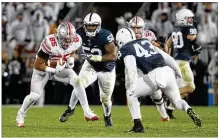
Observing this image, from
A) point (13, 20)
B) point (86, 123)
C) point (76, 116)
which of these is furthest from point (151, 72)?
point (13, 20)

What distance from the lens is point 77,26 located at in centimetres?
2042

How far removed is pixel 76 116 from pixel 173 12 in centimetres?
681

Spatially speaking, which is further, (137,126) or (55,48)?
(55,48)

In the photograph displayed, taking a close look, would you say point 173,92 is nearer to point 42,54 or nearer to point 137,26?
point 137,26

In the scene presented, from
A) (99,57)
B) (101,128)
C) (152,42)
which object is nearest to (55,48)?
(99,57)

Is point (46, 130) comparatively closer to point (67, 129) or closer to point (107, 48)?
point (67, 129)

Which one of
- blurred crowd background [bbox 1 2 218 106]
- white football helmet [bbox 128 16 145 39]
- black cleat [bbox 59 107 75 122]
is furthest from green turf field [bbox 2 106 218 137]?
blurred crowd background [bbox 1 2 218 106]

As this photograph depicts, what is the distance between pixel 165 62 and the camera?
11.1 meters

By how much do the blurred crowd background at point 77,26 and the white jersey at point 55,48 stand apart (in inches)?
293

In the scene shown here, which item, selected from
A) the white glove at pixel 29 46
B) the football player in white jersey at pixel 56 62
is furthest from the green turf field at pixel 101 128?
the white glove at pixel 29 46

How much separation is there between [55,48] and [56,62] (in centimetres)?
27

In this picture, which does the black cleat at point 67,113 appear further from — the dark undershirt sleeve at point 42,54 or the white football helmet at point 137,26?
the white football helmet at point 137,26

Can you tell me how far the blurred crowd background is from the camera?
1975 centimetres

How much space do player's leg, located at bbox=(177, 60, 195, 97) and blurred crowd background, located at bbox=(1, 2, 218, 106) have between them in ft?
16.1
